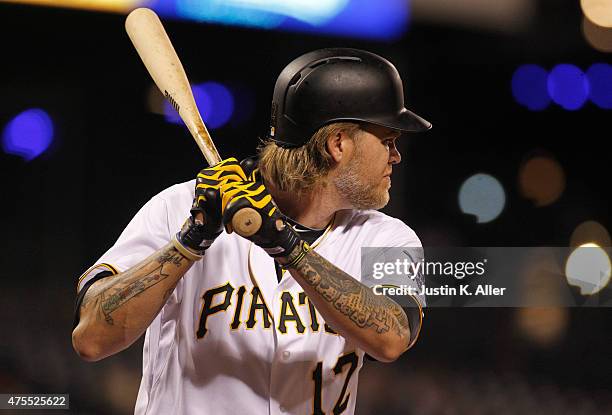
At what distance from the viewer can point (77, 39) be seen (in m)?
2.36

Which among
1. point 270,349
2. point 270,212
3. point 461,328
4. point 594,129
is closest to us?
point 270,212

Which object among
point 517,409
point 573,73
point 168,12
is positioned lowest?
point 517,409

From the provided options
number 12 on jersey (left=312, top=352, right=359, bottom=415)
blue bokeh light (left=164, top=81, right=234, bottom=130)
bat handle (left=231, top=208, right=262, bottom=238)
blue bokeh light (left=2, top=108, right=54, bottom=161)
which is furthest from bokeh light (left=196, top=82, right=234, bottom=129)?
bat handle (left=231, top=208, right=262, bottom=238)

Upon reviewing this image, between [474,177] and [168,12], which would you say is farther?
[474,177]

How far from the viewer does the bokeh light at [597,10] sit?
2.53 metres

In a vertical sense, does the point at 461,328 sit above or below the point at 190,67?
below

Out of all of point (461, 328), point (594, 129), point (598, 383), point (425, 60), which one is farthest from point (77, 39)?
point (598, 383)

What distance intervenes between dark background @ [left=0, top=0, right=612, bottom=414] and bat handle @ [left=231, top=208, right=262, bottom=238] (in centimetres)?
120

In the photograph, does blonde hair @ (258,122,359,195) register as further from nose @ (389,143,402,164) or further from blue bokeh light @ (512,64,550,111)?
blue bokeh light @ (512,64,550,111)

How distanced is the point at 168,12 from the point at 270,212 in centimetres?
137

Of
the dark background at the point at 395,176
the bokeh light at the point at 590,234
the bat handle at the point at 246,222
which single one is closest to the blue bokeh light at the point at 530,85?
the dark background at the point at 395,176

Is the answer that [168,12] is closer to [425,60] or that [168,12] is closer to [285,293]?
[425,60]

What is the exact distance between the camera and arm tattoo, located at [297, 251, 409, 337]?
113cm

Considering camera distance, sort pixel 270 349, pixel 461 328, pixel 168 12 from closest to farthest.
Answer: pixel 270 349, pixel 168 12, pixel 461 328
